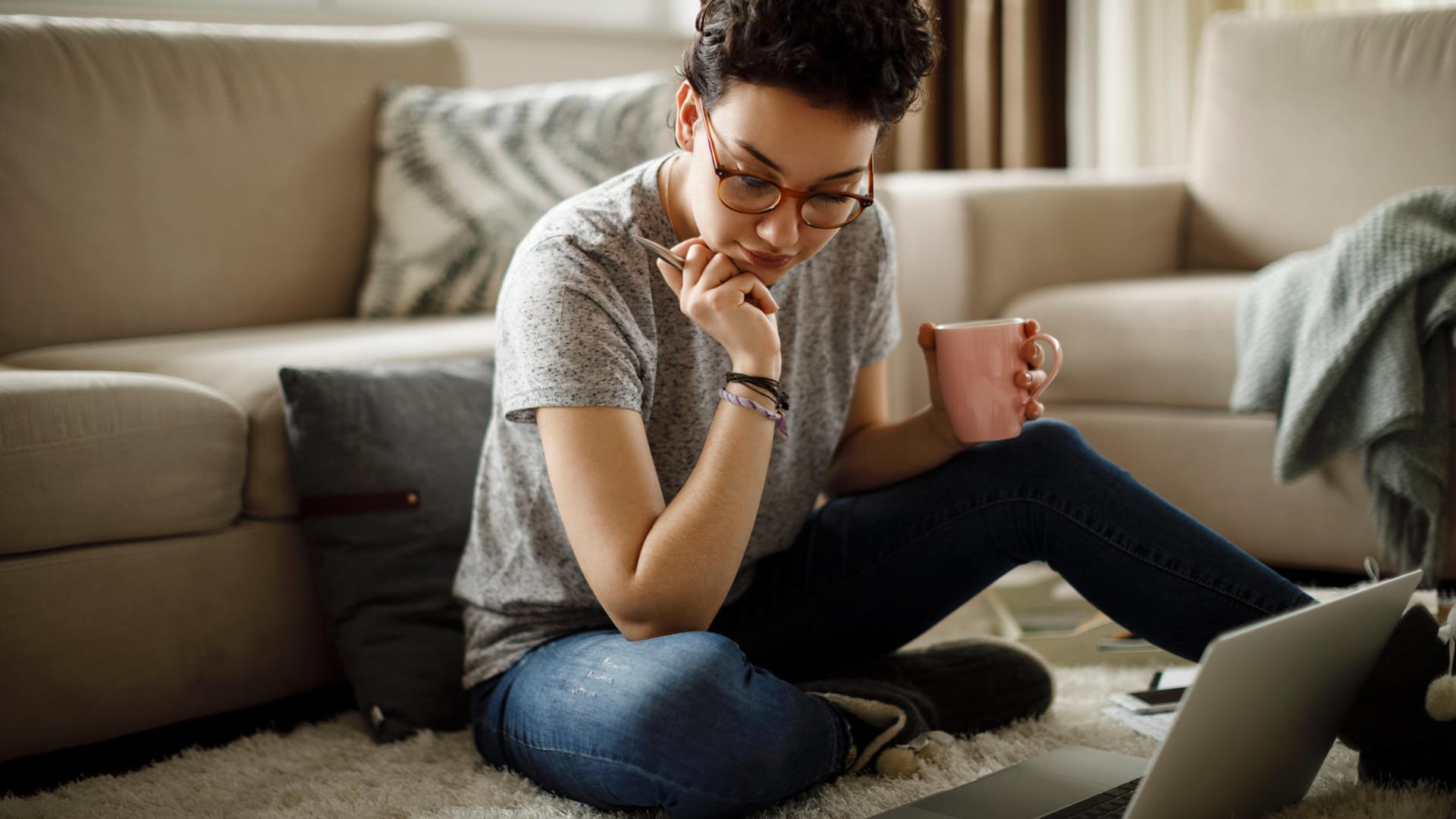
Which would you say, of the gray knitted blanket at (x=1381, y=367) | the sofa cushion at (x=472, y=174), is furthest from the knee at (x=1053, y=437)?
the sofa cushion at (x=472, y=174)

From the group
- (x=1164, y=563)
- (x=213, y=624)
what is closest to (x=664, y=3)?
(x=213, y=624)

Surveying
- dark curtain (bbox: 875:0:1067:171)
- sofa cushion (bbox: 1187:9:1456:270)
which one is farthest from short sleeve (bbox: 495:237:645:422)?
dark curtain (bbox: 875:0:1067:171)

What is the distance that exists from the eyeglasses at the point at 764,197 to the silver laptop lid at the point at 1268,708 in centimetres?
46

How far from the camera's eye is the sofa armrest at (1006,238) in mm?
2277

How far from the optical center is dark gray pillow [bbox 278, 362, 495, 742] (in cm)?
143

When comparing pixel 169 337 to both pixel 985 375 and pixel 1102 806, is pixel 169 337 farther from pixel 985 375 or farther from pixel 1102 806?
pixel 1102 806

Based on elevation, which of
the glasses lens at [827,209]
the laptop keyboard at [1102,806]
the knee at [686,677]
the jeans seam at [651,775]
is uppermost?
the glasses lens at [827,209]

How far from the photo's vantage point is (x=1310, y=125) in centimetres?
245

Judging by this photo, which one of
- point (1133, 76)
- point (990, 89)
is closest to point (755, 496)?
point (990, 89)

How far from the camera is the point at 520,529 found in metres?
1.21

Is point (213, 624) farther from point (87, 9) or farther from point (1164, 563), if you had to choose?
point (87, 9)

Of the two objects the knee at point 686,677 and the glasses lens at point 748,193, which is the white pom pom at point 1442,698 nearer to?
the knee at point 686,677

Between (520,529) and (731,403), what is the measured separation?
0.90 feet

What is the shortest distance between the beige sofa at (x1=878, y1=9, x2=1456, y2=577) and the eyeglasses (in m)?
1.14
